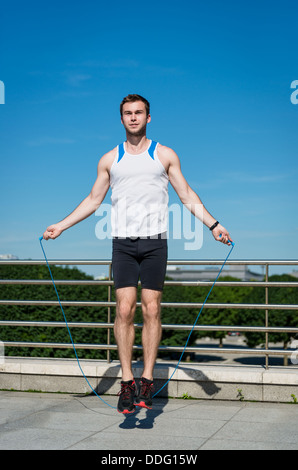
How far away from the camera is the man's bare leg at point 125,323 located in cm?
450

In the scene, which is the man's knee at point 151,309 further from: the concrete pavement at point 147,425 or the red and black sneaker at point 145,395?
the concrete pavement at point 147,425

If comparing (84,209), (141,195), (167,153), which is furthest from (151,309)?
(167,153)

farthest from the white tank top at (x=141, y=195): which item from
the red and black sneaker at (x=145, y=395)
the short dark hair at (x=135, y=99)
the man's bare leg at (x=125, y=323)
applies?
the red and black sneaker at (x=145, y=395)

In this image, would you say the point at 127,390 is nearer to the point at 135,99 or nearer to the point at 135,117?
the point at 135,117

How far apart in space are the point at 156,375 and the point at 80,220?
1.94 m

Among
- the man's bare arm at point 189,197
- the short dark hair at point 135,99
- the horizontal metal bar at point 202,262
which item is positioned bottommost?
the horizontal metal bar at point 202,262

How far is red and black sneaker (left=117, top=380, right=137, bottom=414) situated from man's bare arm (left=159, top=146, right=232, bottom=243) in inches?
51.2

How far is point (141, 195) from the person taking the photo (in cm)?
448

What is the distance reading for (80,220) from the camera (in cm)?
484

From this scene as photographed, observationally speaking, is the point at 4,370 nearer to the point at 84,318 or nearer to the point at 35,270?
the point at 35,270

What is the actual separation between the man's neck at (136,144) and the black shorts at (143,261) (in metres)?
0.67

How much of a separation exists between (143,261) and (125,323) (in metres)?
0.49
